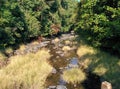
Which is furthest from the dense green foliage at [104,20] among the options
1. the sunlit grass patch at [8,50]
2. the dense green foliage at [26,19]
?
the sunlit grass patch at [8,50]

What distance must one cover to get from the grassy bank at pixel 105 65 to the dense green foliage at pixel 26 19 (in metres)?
11.1

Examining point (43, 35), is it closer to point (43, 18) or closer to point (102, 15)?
point (43, 18)

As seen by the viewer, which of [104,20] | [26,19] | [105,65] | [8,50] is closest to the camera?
[105,65]

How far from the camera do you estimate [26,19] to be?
135ft

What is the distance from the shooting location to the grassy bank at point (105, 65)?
16.4m

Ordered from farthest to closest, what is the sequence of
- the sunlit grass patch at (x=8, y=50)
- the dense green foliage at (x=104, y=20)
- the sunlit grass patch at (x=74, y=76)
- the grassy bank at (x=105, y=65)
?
the sunlit grass patch at (x=8, y=50), the dense green foliage at (x=104, y=20), the sunlit grass patch at (x=74, y=76), the grassy bank at (x=105, y=65)

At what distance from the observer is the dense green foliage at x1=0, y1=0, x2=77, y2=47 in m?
31.8

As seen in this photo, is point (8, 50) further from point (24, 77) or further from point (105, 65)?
point (24, 77)

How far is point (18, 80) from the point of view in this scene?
46.8 feet

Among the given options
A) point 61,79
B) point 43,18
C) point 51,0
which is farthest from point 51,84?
point 51,0

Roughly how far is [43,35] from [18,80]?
3543cm

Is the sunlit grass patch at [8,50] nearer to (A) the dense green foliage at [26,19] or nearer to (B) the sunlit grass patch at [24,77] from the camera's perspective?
(A) the dense green foliage at [26,19]

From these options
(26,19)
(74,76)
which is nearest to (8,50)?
Answer: (26,19)

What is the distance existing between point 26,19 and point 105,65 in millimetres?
24006
